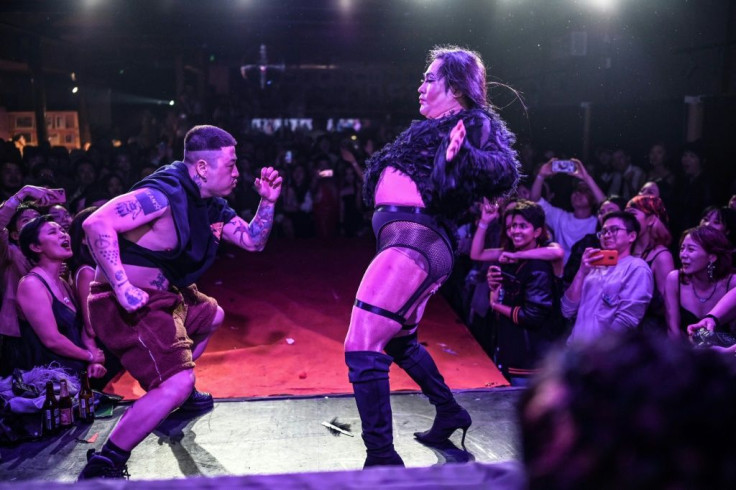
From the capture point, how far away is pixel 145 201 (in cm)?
267

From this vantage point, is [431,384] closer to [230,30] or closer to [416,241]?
[416,241]

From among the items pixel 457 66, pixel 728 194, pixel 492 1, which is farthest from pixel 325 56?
pixel 457 66

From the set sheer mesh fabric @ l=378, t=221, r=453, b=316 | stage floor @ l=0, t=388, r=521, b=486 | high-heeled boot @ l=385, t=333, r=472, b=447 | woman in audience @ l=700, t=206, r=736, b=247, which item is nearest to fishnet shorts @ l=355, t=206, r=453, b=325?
sheer mesh fabric @ l=378, t=221, r=453, b=316

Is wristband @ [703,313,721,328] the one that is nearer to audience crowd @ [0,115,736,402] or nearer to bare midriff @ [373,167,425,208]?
audience crowd @ [0,115,736,402]

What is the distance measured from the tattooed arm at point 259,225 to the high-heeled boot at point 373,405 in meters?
1.00

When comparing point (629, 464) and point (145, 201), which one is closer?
point (629, 464)

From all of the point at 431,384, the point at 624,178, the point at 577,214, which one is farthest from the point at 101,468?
the point at 624,178

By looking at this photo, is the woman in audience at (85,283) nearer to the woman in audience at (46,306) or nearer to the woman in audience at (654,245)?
the woman in audience at (46,306)

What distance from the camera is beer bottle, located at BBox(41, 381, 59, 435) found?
10.1 ft

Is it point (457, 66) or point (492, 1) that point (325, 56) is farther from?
point (457, 66)

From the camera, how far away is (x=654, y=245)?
4.36m

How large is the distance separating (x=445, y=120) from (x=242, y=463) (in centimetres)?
171

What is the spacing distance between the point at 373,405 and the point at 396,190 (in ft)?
2.84

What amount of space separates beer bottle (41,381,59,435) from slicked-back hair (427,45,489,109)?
7.85 feet
